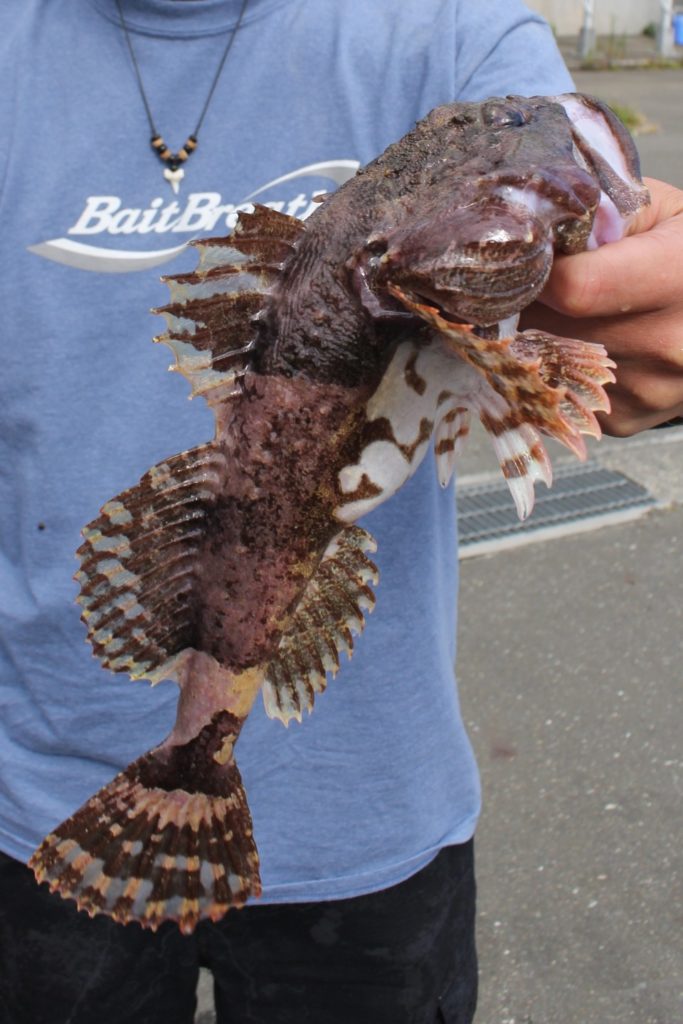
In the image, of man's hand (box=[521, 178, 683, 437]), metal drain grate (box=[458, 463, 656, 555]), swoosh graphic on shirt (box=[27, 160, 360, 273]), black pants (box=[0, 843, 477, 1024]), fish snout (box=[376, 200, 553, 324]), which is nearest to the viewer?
fish snout (box=[376, 200, 553, 324])

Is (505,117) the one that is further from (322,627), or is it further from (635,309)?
(322,627)

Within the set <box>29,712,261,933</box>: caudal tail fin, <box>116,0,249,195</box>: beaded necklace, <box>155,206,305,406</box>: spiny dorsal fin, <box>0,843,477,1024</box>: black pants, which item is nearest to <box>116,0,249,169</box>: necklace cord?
<box>116,0,249,195</box>: beaded necklace

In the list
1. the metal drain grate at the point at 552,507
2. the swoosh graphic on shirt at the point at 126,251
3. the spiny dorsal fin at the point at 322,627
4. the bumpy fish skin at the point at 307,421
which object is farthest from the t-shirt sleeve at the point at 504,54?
the metal drain grate at the point at 552,507

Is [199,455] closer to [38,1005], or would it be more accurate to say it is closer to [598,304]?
[598,304]

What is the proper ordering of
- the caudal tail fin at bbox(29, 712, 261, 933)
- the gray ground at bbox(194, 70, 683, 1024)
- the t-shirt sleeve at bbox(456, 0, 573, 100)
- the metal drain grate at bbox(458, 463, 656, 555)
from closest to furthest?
the caudal tail fin at bbox(29, 712, 261, 933)
the t-shirt sleeve at bbox(456, 0, 573, 100)
the gray ground at bbox(194, 70, 683, 1024)
the metal drain grate at bbox(458, 463, 656, 555)

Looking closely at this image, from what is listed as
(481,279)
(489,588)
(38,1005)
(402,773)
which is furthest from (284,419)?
(489,588)

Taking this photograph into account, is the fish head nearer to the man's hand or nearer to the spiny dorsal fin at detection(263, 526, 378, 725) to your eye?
the man's hand

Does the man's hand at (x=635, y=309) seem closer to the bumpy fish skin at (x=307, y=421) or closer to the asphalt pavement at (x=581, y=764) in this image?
the bumpy fish skin at (x=307, y=421)
